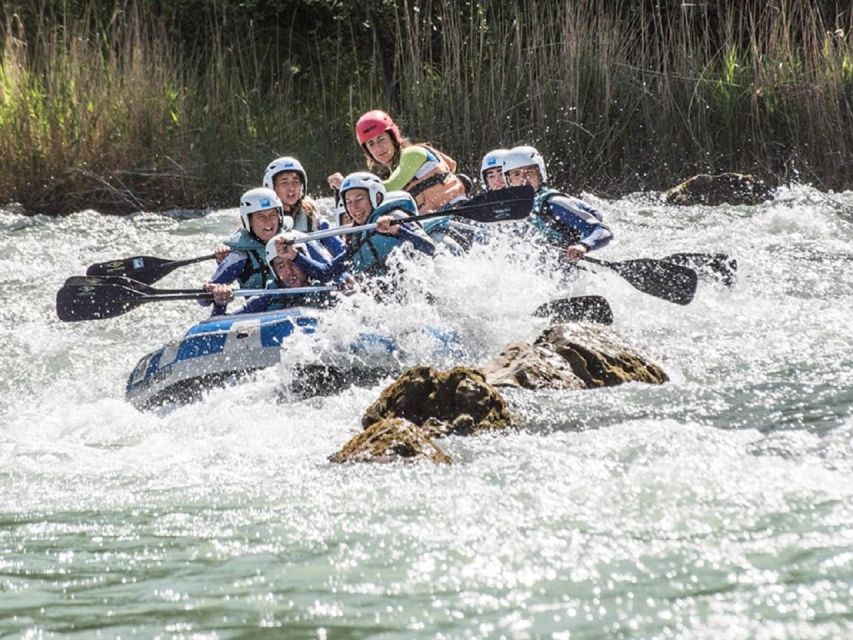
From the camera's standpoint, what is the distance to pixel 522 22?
14.8 m

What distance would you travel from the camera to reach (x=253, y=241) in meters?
8.68

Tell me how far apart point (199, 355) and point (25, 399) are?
4.43 ft

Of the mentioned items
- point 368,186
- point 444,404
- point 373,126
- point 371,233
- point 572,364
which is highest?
point 373,126

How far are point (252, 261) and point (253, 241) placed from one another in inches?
5.2

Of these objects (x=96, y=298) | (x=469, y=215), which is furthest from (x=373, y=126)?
(x=96, y=298)

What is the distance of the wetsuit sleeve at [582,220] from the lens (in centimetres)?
935

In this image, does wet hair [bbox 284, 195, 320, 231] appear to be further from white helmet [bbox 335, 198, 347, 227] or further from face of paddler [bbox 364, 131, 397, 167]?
face of paddler [bbox 364, 131, 397, 167]

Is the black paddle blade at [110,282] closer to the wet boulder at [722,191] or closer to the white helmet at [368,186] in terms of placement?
the white helmet at [368,186]

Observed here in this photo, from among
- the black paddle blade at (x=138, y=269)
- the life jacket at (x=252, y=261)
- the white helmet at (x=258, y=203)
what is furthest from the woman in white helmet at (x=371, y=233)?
the black paddle blade at (x=138, y=269)

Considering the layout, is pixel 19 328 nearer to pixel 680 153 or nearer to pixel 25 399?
pixel 25 399

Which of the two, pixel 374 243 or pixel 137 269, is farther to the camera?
pixel 137 269

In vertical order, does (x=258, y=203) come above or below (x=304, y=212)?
above

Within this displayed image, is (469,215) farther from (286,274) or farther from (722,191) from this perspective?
(722,191)

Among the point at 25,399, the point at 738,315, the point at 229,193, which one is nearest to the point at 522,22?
the point at 229,193
